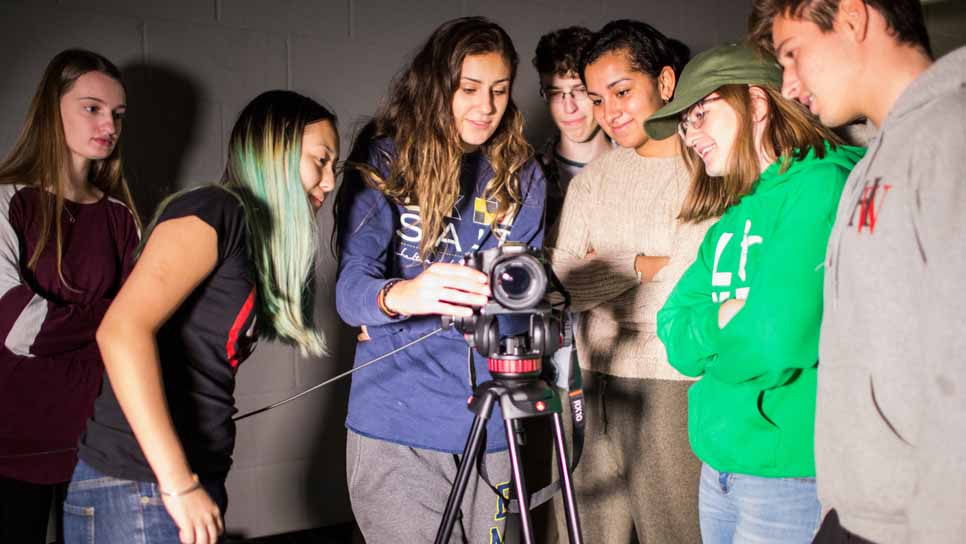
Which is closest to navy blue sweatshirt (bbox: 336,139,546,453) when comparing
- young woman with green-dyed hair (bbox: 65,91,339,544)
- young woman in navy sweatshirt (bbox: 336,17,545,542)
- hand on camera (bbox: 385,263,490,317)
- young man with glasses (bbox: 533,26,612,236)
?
young woman in navy sweatshirt (bbox: 336,17,545,542)

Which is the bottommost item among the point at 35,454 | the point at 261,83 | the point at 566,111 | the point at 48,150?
the point at 35,454

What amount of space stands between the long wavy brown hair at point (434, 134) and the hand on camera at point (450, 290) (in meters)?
0.28

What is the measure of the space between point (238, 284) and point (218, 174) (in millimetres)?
1557

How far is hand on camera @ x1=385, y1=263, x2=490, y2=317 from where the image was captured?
124cm

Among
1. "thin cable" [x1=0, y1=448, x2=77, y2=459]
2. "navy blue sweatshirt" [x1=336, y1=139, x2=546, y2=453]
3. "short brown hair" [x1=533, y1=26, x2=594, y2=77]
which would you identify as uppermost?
"short brown hair" [x1=533, y1=26, x2=594, y2=77]

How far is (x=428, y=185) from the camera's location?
1.57m

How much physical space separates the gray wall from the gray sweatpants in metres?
1.38

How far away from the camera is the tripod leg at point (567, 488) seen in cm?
127

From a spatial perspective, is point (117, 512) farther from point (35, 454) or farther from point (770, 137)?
point (770, 137)

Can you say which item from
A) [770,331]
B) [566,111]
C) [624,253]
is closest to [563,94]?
[566,111]

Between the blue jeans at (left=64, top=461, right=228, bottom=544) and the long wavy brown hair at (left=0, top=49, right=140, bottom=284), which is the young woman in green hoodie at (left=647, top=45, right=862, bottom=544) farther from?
the long wavy brown hair at (left=0, top=49, right=140, bottom=284)

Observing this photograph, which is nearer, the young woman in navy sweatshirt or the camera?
the camera

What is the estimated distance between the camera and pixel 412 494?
4.94ft

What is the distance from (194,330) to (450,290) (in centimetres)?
44
